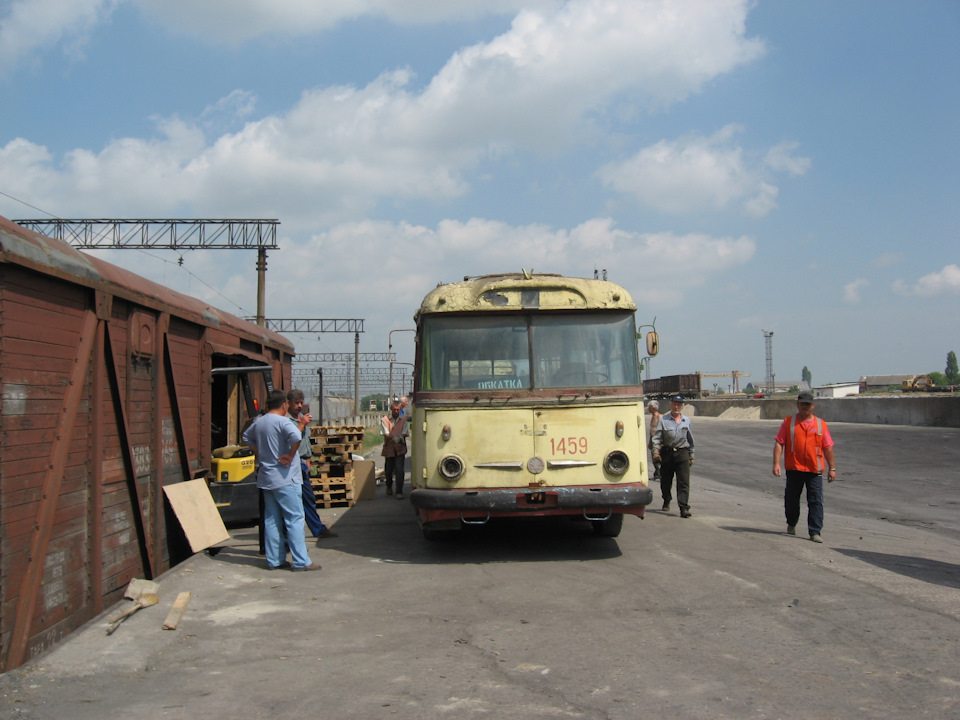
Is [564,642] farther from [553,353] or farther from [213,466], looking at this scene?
[213,466]

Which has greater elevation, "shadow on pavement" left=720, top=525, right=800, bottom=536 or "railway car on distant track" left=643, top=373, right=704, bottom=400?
"railway car on distant track" left=643, top=373, right=704, bottom=400

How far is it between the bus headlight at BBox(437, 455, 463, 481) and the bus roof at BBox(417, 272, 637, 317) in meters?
1.58

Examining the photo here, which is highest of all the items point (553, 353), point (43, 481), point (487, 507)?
point (553, 353)

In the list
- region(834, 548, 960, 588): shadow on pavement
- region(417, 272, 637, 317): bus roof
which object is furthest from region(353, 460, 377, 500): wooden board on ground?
region(834, 548, 960, 588): shadow on pavement

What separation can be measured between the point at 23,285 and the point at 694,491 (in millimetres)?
12808

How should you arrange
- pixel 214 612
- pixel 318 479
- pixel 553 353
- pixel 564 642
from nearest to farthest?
pixel 564 642 → pixel 214 612 → pixel 553 353 → pixel 318 479

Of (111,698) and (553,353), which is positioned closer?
(111,698)

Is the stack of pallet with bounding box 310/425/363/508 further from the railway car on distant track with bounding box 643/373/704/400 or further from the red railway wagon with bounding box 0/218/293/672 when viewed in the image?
the railway car on distant track with bounding box 643/373/704/400

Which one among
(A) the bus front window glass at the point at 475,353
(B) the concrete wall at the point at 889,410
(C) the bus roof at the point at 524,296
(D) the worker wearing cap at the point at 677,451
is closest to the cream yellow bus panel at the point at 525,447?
(A) the bus front window glass at the point at 475,353

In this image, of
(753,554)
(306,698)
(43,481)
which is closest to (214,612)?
(43,481)

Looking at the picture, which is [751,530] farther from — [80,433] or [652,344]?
[80,433]

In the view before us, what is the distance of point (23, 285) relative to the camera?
562 cm

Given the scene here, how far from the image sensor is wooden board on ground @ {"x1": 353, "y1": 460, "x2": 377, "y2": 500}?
1391 cm

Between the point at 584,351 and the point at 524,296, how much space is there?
2.88 feet
